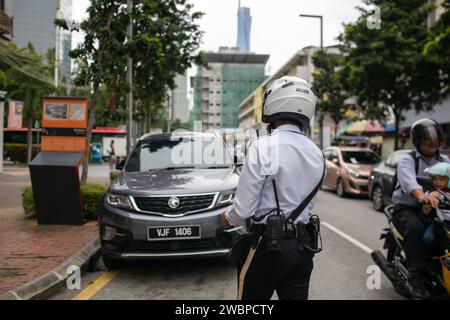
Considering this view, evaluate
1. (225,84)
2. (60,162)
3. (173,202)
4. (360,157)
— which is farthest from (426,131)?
(225,84)

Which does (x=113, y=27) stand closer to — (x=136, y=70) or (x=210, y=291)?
(x=136, y=70)

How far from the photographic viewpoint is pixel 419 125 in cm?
393

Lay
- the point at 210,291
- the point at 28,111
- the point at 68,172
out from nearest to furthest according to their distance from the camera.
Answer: the point at 210,291 < the point at 68,172 < the point at 28,111

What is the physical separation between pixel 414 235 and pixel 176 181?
2.68 m

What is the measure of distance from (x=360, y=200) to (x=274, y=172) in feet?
37.0

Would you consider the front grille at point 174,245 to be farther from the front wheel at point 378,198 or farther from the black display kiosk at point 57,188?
the front wheel at point 378,198

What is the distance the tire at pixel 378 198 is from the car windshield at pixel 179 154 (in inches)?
219

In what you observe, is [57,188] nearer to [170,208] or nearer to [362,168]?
[170,208]

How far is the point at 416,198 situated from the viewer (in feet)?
12.1

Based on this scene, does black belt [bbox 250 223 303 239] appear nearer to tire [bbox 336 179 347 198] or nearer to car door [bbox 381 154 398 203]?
car door [bbox 381 154 398 203]

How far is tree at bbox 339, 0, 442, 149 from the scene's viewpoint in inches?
548

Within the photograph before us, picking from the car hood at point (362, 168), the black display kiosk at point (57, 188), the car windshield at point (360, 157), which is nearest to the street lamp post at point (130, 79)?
the black display kiosk at point (57, 188)

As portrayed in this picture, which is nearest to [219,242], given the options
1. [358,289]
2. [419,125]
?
[358,289]

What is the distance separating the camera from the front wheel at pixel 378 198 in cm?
1061
